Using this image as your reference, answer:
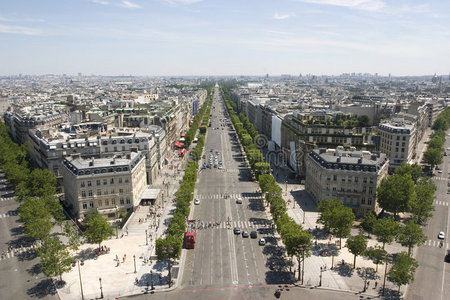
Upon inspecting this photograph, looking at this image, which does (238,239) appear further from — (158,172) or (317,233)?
(158,172)

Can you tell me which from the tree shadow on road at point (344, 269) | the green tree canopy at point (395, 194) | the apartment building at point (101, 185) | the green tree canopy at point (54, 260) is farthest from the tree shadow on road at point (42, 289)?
the green tree canopy at point (395, 194)

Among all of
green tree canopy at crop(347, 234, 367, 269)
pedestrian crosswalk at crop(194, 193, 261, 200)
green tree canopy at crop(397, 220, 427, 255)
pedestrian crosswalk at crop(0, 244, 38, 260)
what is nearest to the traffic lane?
green tree canopy at crop(347, 234, 367, 269)

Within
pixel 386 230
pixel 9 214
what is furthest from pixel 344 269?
pixel 9 214

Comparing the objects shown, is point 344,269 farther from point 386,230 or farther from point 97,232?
point 97,232

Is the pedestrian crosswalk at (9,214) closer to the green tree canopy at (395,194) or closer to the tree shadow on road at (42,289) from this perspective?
the tree shadow on road at (42,289)

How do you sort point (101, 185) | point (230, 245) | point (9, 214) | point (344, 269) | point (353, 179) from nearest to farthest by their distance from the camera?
point (344, 269) < point (230, 245) < point (101, 185) < point (353, 179) < point (9, 214)

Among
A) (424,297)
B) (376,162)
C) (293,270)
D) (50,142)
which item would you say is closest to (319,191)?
(376,162)
